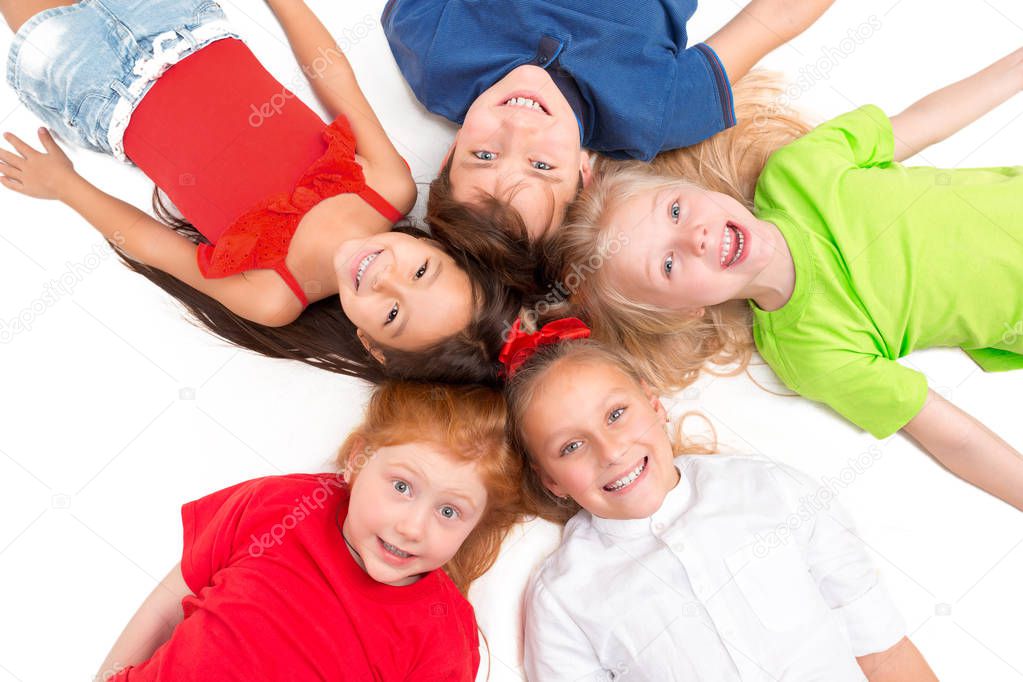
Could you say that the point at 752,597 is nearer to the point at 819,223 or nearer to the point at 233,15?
the point at 819,223

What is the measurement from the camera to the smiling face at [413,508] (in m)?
1.12

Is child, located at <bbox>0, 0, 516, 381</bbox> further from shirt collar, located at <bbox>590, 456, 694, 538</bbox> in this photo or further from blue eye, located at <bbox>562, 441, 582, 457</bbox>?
shirt collar, located at <bbox>590, 456, 694, 538</bbox>

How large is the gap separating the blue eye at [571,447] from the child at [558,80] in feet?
1.17

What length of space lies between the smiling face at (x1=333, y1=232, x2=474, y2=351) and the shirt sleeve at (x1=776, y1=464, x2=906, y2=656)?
2.13 feet

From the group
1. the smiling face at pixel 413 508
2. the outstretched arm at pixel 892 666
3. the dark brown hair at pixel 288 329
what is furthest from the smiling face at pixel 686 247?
the outstretched arm at pixel 892 666

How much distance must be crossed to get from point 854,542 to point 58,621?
1408 millimetres

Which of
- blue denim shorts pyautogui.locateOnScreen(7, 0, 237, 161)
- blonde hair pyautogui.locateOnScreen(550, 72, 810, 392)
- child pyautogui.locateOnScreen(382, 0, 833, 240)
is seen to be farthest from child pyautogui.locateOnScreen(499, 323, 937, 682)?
blue denim shorts pyautogui.locateOnScreen(7, 0, 237, 161)

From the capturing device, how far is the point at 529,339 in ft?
4.00

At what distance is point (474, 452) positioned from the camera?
A: 116cm

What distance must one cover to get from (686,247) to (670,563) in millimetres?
518

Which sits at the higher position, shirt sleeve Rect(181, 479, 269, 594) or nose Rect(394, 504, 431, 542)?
nose Rect(394, 504, 431, 542)

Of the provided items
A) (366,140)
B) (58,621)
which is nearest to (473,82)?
(366,140)

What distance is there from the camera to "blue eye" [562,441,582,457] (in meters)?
1.18
